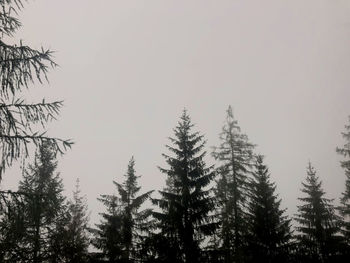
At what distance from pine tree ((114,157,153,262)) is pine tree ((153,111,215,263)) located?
303 centimetres

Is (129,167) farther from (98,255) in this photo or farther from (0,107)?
(0,107)

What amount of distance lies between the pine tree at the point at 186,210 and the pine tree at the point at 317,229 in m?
11.1

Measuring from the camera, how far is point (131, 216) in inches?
879

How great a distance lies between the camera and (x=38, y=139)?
6809 millimetres

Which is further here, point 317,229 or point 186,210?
point 317,229

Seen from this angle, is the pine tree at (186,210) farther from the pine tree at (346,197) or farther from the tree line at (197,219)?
the pine tree at (346,197)

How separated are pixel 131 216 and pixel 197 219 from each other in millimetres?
6165

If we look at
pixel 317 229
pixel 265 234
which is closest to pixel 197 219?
pixel 265 234

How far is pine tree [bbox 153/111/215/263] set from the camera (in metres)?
17.4

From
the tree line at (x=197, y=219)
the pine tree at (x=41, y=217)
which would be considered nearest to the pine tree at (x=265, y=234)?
the tree line at (x=197, y=219)

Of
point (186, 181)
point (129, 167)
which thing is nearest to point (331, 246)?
point (186, 181)

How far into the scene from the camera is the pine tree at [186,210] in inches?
684

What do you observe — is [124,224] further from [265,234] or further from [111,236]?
[265,234]

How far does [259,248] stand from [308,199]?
806 centimetres
